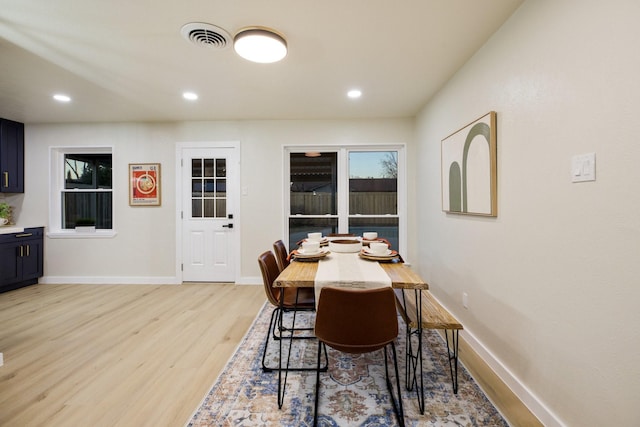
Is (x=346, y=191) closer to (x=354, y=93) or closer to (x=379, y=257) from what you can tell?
(x=354, y=93)

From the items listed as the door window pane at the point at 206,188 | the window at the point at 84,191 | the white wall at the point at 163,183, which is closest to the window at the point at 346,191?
the white wall at the point at 163,183

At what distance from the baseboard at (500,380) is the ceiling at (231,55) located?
2.37m

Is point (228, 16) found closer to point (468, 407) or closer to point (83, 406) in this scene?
point (83, 406)

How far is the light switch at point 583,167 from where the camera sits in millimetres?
1255

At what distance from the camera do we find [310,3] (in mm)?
1732

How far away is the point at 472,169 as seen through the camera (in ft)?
7.53

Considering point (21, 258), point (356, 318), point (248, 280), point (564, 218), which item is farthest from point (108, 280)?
point (564, 218)

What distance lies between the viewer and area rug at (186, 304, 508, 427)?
5.12 feet

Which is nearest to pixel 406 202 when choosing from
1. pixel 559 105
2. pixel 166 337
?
pixel 559 105

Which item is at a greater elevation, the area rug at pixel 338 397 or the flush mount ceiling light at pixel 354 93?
the flush mount ceiling light at pixel 354 93

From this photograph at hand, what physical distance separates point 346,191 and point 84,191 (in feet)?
13.4

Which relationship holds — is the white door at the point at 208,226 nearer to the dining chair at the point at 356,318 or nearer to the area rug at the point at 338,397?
the area rug at the point at 338,397

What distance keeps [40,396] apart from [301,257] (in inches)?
73.5

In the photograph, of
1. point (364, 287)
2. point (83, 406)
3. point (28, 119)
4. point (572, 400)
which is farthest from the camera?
point (28, 119)
